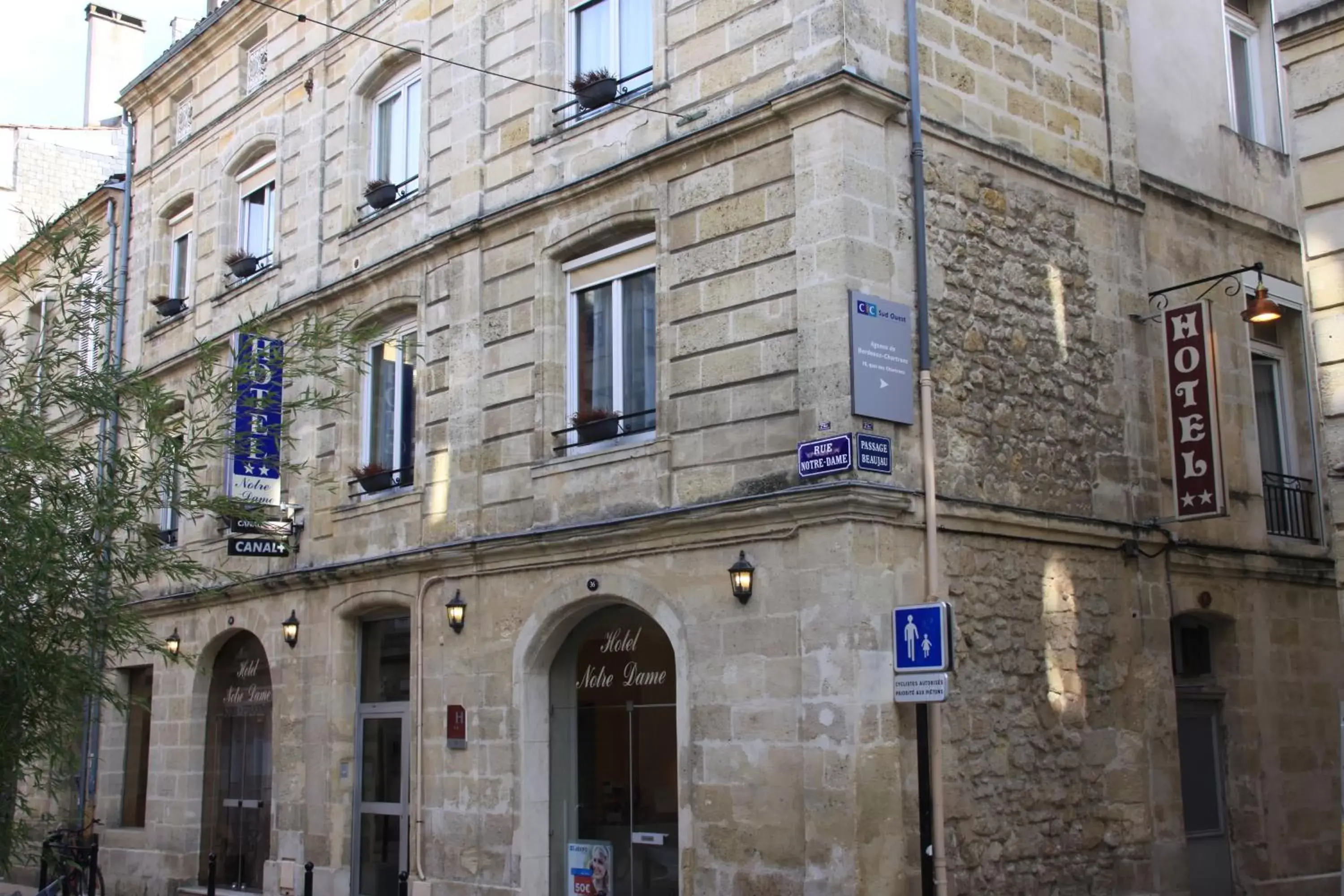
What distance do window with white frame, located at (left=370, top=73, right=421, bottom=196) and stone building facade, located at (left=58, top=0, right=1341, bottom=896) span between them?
0.18ft

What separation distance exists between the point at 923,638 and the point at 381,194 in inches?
328

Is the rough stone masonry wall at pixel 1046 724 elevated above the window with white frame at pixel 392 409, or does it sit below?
below

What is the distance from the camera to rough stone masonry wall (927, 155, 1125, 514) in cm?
1109

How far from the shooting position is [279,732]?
1539 centimetres

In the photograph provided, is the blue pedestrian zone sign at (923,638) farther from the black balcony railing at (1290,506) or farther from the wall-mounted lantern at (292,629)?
the wall-mounted lantern at (292,629)

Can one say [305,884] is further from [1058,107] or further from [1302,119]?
[1302,119]

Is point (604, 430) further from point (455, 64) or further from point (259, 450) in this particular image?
point (455, 64)

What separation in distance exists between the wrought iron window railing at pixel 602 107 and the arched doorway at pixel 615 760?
4.28 meters

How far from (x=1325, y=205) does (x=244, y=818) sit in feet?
42.0

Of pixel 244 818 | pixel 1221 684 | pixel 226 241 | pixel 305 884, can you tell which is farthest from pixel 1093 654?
pixel 226 241

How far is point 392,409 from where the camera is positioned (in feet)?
49.4

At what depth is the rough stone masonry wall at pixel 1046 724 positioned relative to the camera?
1053cm

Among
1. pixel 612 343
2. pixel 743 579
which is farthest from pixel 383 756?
pixel 743 579

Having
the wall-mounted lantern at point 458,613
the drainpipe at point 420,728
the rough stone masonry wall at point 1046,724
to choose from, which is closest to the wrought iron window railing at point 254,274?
the drainpipe at point 420,728
